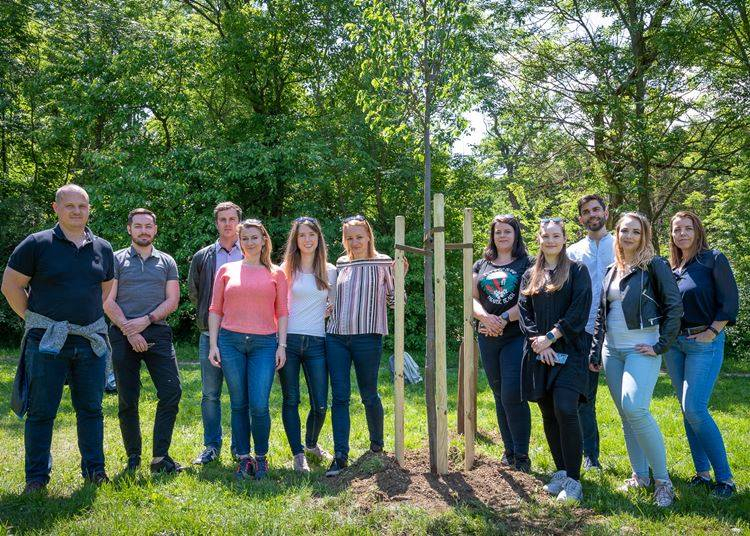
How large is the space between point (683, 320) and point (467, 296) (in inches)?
65.8

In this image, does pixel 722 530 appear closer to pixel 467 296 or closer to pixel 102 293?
pixel 467 296

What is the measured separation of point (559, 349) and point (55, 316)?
3799 mm

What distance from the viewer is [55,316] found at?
15.9 ft

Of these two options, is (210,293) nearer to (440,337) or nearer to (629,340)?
(440,337)

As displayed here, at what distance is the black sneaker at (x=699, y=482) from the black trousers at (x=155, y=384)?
4.26 m

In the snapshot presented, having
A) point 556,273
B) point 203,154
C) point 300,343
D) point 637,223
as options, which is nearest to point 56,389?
point 300,343

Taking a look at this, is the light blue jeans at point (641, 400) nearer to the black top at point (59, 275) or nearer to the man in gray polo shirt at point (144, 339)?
the man in gray polo shirt at point (144, 339)

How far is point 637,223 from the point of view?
489cm

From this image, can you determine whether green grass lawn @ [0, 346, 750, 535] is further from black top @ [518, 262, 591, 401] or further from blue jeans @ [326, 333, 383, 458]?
black top @ [518, 262, 591, 401]

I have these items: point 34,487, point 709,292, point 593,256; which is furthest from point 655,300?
point 34,487

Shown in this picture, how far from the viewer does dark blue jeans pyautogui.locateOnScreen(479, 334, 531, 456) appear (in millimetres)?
5380

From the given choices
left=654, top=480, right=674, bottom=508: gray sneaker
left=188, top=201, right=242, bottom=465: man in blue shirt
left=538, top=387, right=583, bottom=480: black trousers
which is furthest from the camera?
left=188, top=201, right=242, bottom=465: man in blue shirt

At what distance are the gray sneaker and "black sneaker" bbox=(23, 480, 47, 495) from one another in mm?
4535

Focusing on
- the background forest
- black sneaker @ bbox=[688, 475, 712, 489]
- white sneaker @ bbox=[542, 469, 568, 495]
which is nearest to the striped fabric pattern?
white sneaker @ bbox=[542, 469, 568, 495]
